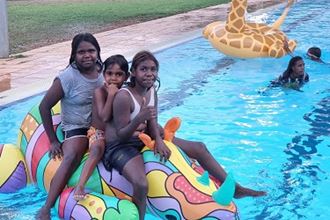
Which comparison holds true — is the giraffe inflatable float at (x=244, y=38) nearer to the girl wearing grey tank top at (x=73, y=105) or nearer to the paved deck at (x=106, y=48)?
the paved deck at (x=106, y=48)

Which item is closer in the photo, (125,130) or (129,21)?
(125,130)

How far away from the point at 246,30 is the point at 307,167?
4281 millimetres

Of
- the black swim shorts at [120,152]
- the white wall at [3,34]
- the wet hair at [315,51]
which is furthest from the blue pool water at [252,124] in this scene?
the white wall at [3,34]

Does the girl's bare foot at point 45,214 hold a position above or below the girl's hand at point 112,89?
below

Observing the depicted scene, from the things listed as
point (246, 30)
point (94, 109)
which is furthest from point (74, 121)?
point (246, 30)

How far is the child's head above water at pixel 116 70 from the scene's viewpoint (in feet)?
12.7

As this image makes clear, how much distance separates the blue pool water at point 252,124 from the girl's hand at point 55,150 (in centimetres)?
53

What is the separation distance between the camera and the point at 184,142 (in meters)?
4.09

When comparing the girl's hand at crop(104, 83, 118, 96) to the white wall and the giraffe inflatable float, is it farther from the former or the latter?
the white wall

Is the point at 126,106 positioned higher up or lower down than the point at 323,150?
higher up

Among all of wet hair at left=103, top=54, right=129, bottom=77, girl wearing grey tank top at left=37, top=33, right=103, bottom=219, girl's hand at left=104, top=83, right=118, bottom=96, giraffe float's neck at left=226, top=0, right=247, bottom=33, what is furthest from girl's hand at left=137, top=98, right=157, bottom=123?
giraffe float's neck at left=226, top=0, right=247, bottom=33

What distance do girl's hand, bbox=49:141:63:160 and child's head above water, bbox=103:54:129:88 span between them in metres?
0.57

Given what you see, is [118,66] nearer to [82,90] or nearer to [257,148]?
[82,90]

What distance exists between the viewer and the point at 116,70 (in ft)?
12.8
